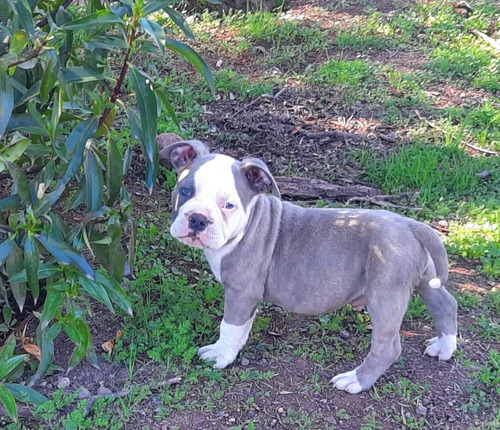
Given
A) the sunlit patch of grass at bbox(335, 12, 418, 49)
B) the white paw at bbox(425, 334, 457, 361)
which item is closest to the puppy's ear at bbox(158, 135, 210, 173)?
the white paw at bbox(425, 334, 457, 361)

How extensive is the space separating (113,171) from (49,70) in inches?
27.3

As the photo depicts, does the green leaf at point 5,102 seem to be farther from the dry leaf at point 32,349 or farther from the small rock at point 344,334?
the small rock at point 344,334

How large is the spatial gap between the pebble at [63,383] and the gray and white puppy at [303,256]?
716 mm

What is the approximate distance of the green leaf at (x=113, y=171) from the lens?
317 centimetres

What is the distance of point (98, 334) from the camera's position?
12.8ft

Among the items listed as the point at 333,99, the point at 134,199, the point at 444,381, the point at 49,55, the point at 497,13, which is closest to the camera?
the point at 49,55

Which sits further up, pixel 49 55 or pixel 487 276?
pixel 49 55

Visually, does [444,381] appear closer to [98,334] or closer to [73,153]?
[98,334]

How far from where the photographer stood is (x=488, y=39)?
7.69 m

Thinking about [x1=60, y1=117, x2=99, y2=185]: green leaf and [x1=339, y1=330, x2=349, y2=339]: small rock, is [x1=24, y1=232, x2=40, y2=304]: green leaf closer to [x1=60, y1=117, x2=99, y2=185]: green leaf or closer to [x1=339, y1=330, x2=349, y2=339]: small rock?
[x1=60, y1=117, x2=99, y2=185]: green leaf

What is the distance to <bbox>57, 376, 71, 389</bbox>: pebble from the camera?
11.7 ft

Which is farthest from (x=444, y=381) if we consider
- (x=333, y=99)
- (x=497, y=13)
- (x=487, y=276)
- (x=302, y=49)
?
(x=497, y=13)

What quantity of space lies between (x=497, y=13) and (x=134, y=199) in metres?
5.53

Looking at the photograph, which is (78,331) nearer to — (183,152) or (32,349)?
(32,349)
